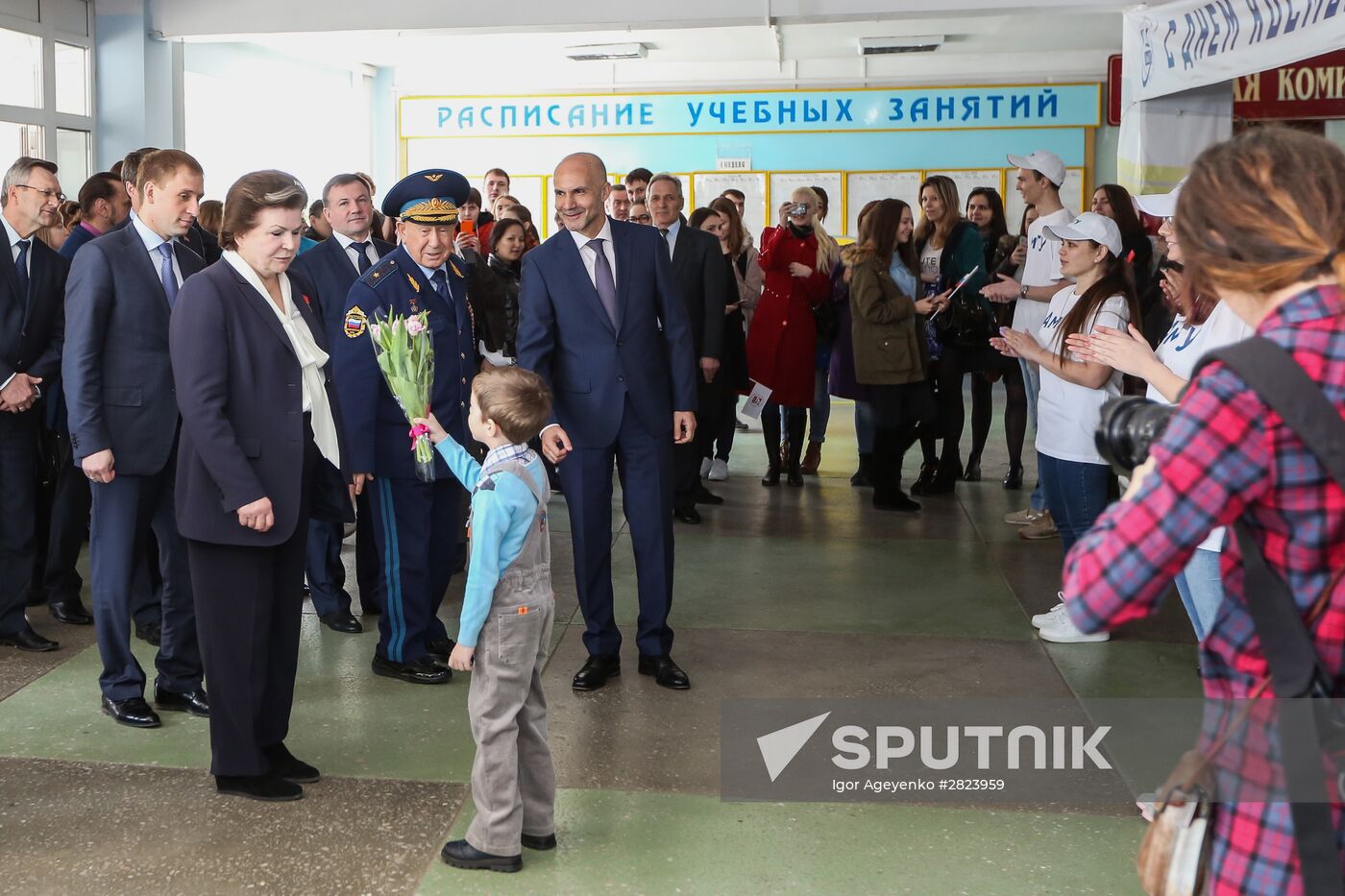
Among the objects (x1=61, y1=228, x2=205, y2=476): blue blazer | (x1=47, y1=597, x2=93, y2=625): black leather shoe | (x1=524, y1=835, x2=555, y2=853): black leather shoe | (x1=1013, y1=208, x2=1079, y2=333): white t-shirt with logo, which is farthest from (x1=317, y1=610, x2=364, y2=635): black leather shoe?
(x1=1013, y1=208, x2=1079, y2=333): white t-shirt with logo

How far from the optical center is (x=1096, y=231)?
461cm

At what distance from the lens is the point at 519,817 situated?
9.73 ft

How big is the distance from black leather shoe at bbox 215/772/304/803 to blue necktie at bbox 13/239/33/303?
2355 mm

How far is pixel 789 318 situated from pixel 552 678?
382 centimetres

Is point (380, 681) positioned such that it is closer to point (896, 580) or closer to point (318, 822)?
point (318, 822)

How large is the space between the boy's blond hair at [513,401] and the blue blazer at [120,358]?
1.44m

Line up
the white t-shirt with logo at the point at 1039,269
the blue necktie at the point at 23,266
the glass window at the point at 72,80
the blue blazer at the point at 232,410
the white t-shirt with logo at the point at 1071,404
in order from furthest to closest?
the glass window at the point at 72,80 < the white t-shirt with logo at the point at 1039,269 < the blue necktie at the point at 23,266 < the white t-shirt with logo at the point at 1071,404 < the blue blazer at the point at 232,410

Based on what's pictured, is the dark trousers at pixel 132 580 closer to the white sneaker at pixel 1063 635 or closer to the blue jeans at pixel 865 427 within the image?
the white sneaker at pixel 1063 635

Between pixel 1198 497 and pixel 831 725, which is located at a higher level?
pixel 1198 497

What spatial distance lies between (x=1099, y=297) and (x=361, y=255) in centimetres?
277

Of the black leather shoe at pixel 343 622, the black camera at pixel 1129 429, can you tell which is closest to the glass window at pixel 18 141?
the black leather shoe at pixel 343 622

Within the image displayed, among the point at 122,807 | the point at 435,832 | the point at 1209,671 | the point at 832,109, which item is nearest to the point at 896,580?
the point at 435,832

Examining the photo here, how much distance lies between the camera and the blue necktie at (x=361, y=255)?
16.6 feet

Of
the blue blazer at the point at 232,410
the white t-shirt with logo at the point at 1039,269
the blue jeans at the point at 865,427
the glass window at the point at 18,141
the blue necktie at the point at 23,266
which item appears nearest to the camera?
the blue blazer at the point at 232,410
